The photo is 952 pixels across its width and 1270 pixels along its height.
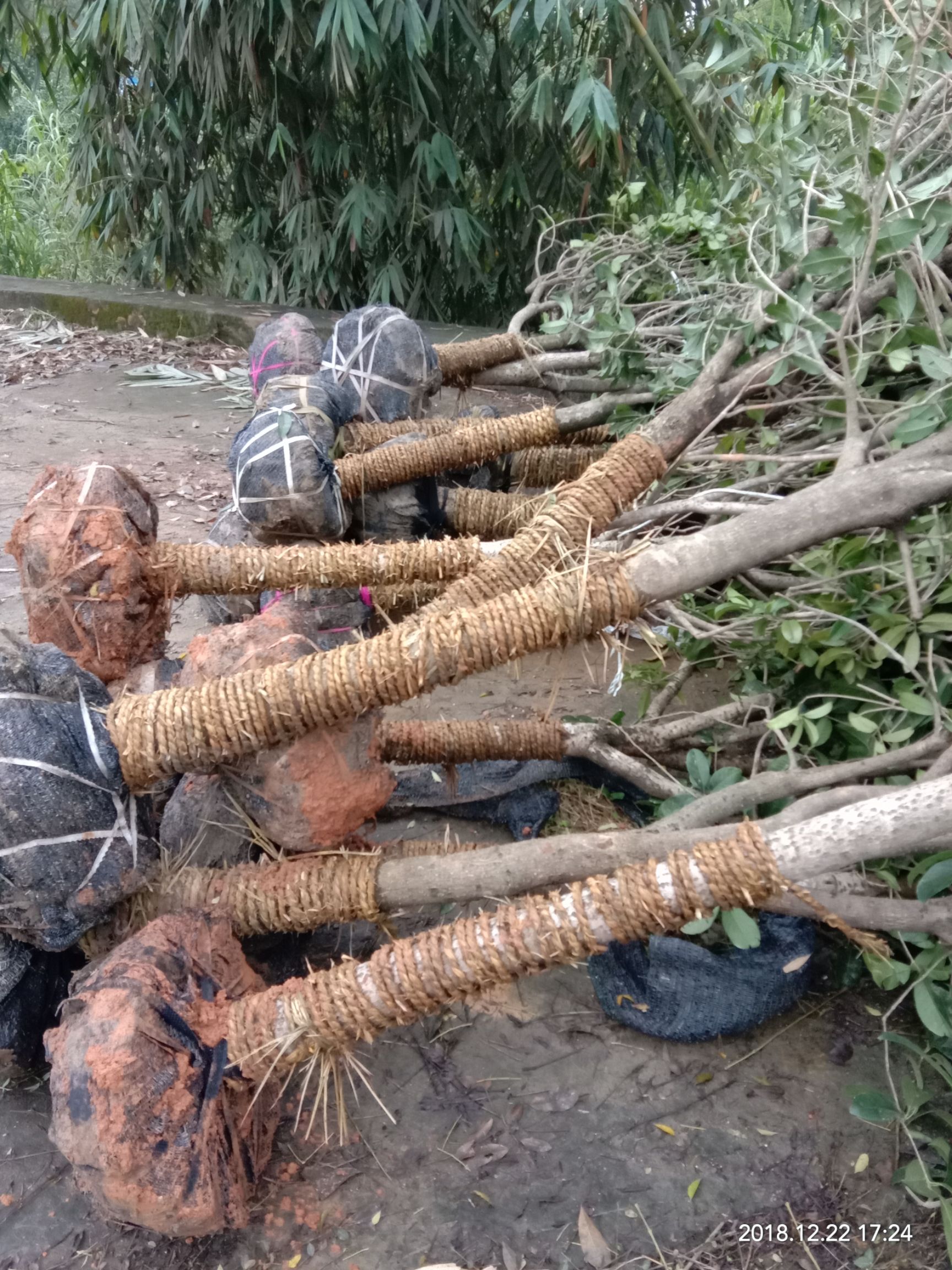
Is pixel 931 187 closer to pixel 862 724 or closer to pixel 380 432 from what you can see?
pixel 862 724

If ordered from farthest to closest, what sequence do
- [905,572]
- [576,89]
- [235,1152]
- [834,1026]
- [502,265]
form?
[502,265]
[576,89]
[834,1026]
[905,572]
[235,1152]

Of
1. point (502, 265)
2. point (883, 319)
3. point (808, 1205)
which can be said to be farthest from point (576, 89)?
point (808, 1205)

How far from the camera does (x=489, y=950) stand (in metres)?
1.45

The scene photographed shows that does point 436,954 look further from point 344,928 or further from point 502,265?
point 502,265

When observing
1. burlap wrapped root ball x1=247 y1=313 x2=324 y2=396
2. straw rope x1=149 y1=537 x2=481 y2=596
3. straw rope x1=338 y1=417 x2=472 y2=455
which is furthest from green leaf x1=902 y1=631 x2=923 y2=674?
burlap wrapped root ball x1=247 y1=313 x2=324 y2=396

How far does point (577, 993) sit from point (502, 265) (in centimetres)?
641

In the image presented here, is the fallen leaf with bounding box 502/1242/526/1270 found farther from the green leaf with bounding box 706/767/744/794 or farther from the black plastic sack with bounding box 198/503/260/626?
the black plastic sack with bounding box 198/503/260/626

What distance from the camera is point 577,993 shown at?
1959 mm

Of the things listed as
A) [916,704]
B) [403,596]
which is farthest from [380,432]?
[916,704]

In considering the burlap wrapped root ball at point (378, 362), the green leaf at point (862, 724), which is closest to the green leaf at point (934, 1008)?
the green leaf at point (862, 724)

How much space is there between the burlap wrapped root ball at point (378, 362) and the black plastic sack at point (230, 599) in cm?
74

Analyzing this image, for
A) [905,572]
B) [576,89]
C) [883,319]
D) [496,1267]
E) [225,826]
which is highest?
[576,89]

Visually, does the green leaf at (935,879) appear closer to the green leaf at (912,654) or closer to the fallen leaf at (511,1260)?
the green leaf at (912,654)

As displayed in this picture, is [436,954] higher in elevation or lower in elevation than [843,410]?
lower
